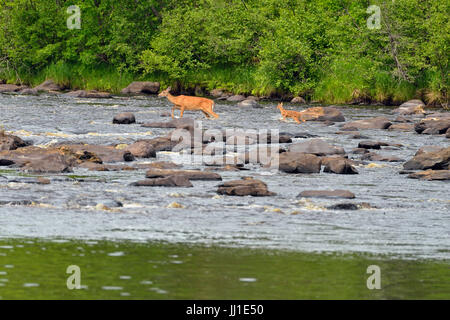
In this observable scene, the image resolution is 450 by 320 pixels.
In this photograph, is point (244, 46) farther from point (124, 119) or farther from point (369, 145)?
point (369, 145)

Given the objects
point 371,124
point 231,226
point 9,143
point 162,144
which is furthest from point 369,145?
point 231,226

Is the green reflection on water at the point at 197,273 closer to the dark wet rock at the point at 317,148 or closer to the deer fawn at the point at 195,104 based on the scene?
the dark wet rock at the point at 317,148

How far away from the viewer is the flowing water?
10867 mm

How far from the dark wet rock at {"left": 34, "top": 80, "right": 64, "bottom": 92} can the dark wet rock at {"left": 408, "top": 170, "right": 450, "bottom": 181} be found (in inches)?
1686

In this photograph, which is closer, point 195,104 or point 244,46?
point 195,104

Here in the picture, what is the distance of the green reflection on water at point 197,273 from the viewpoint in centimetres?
959

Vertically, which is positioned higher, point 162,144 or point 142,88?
point 162,144

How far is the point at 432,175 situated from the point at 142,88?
39.5 meters

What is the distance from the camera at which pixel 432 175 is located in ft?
68.5

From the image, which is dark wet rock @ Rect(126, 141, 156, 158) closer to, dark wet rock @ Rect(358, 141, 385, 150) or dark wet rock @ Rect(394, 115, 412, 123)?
dark wet rock @ Rect(358, 141, 385, 150)

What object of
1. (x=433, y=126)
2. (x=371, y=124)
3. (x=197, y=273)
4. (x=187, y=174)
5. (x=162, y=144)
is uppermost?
(x=197, y=273)

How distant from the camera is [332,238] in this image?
13.2 meters

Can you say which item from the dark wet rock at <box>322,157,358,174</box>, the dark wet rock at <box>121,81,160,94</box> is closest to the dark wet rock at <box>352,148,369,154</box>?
the dark wet rock at <box>322,157,358,174</box>

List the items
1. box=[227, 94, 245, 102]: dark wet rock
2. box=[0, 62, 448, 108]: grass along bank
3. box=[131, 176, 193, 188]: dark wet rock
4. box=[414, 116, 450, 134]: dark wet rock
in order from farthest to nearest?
box=[227, 94, 245, 102]: dark wet rock → box=[0, 62, 448, 108]: grass along bank → box=[414, 116, 450, 134]: dark wet rock → box=[131, 176, 193, 188]: dark wet rock
